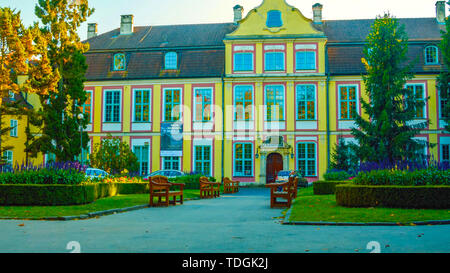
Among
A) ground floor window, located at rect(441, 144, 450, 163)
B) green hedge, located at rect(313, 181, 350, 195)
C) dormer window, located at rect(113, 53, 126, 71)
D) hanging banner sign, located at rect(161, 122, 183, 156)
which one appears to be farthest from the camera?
dormer window, located at rect(113, 53, 126, 71)

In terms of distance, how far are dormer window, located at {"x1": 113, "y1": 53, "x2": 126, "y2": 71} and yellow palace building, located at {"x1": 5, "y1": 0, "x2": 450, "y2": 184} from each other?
90 millimetres

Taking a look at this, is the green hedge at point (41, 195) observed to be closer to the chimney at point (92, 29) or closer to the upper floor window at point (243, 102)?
the upper floor window at point (243, 102)

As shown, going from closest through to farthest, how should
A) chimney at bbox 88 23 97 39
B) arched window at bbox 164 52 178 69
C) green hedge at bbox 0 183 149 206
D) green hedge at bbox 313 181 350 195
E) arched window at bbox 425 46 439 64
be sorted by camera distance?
green hedge at bbox 0 183 149 206, green hedge at bbox 313 181 350 195, arched window at bbox 425 46 439 64, arched window at bbox 164 52 178 69, chimney at bbox 88 23 97 39

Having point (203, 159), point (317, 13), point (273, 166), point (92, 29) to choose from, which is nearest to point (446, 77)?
point (317, 13)

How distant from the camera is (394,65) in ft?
83.3

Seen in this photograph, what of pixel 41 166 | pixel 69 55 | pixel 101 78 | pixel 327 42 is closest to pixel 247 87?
pixel 327 42

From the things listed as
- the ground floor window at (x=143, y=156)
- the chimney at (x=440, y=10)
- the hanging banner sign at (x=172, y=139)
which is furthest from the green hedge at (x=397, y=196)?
the chimney at (x=440, y=10)

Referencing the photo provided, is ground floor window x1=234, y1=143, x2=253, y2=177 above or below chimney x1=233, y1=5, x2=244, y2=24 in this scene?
below

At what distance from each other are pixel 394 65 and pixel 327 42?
430 inches

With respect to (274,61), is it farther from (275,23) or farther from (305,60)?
(275,23)

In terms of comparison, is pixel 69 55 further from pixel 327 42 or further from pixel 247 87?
pixel 327 42

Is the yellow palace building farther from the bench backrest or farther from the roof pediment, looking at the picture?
the bench backrest

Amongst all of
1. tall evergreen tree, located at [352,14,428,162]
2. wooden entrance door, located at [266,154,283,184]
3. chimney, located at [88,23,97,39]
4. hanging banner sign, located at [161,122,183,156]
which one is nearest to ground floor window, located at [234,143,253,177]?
wooden entrance door, located at [266,154,283,184]

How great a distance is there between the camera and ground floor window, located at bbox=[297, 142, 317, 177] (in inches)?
1342
